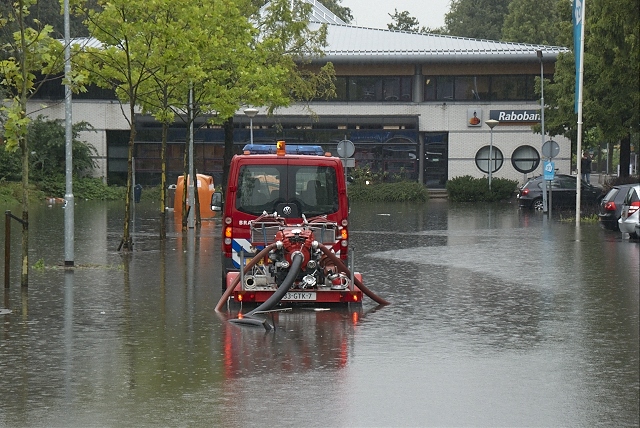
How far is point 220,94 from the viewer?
33219mm

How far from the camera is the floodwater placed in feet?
29.4

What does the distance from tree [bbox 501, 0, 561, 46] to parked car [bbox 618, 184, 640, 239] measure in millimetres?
64173

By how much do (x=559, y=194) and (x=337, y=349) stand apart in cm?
3899

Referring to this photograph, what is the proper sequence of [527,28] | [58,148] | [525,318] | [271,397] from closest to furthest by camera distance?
[271,397] < [525,318] < [58,148] < [527,28]

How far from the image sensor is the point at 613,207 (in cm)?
3381

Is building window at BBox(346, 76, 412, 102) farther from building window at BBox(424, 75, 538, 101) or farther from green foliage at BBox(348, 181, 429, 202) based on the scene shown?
green foliage at BBox(348, 181, 429, 202)

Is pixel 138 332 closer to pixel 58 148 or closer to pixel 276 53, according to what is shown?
pixel 276 53

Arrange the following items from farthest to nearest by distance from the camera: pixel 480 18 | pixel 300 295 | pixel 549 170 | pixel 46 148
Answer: pixel 480 18 → pixel 46 148 → pixel 549 170 → pixel 300 295

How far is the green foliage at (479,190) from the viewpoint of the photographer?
5850 centimetres

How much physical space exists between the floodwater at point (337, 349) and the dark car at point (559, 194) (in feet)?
85.7

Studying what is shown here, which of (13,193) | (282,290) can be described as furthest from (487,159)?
(282,290)

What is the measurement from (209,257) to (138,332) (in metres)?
10.7

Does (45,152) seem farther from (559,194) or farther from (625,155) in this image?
(625,155)

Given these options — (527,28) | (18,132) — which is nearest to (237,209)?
(18,132)
